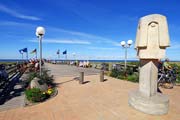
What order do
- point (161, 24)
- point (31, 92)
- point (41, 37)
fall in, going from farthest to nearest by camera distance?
1. point (41, 37)
2. point (31, 92)
3. point (161, 24)

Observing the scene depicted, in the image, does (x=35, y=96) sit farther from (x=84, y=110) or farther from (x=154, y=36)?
(x=154, y=36)

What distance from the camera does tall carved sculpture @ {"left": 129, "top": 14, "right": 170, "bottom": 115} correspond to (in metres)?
6.32

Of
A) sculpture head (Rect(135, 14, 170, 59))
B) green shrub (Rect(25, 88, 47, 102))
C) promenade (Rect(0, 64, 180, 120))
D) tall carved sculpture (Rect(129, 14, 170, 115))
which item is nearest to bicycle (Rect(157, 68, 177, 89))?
promenade (Rect(0, 64, 180, 120))

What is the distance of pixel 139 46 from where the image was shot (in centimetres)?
665

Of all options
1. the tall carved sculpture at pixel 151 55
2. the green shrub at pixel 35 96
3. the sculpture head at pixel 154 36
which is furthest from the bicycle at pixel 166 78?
the green shrub at pixel 35 96

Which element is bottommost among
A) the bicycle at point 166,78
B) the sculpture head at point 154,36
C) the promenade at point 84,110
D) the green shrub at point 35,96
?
the promenade at point 84,110

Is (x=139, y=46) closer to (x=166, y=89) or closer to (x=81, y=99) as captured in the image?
(x=81, y=99)

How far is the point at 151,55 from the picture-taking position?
6.47 metres

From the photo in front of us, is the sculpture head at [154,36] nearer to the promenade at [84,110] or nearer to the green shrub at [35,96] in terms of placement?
the promenade at [84,110]

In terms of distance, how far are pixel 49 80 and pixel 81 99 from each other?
136 inches

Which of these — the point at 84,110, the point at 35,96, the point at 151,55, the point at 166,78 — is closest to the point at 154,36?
the point at 151,55

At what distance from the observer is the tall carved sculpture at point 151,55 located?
6.32 m

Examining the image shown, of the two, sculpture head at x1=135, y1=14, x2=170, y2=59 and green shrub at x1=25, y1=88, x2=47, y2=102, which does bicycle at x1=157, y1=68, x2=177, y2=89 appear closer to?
sculpture head at x1=135, y1=14, x2=170, y2=59

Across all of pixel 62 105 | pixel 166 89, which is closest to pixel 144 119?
pixel 62 105
